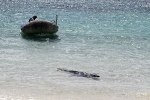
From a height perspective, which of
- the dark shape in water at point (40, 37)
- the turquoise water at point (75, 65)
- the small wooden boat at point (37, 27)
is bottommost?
the turquoise water at point (75, 65)

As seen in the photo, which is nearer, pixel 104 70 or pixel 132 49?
pixel 104 70

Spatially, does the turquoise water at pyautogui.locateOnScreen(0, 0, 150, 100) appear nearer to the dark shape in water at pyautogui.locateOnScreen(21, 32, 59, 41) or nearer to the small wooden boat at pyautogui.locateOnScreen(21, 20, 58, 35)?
the dark shape in water at pyautogui.locateOnScreen(21, 32, 59, 41)

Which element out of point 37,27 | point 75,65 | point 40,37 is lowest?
point 75,65

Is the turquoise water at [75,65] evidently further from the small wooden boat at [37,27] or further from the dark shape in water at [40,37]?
the small wooden boat at [37,27]

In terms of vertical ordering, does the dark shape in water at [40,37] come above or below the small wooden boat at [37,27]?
below

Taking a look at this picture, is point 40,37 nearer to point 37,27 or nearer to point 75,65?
point 37,27

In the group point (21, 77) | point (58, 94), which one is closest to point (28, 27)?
point (21, 77)

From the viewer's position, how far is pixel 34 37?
2572cm

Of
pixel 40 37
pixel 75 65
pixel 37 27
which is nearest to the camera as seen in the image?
pixel 75 65

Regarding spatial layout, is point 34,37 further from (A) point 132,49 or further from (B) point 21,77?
(B) point 21,77

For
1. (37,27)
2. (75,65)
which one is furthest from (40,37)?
(75,65)

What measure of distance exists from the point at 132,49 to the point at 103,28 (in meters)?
10.1

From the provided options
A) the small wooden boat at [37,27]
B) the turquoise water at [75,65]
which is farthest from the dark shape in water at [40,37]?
the turquoise water at [75,65]

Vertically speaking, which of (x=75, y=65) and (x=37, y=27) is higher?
(x=37, y=27)
